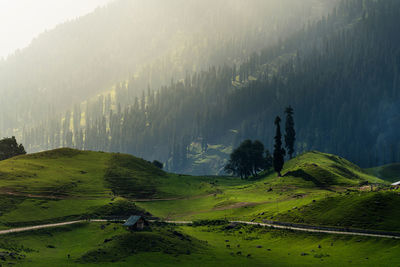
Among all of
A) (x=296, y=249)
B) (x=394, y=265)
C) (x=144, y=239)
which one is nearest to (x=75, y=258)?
(x=144, y=239)

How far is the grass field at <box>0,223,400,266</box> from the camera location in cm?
8269

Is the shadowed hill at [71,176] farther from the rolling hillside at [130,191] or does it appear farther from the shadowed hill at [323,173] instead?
the shadowed hill at [323,173]

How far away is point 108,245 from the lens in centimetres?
8969

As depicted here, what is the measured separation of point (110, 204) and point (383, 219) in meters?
80.6

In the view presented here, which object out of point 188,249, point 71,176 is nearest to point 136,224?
point 188,249

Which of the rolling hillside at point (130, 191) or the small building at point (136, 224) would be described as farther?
the rolling hillside at point (130, 191)

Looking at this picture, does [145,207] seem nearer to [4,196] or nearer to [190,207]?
Answer: [190,207]

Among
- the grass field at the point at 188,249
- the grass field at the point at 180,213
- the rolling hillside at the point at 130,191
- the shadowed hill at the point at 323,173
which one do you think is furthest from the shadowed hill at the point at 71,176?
the shadowed hill at the point at 323,173

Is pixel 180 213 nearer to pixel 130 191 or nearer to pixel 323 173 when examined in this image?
pixel 130 191

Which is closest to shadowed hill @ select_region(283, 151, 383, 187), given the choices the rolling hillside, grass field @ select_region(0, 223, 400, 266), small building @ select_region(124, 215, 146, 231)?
the rolling hillside

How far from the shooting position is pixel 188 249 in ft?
305

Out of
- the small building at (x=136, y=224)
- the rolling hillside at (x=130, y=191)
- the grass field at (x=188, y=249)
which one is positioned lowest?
the grass field at (x=188, y=249)

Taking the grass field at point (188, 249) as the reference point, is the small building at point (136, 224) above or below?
above

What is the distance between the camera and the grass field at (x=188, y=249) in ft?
271
